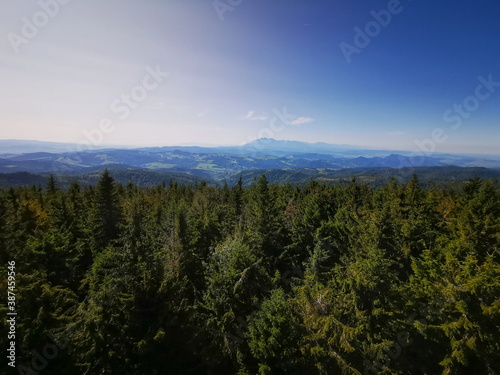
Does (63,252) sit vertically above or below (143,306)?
above

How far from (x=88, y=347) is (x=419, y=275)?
25.2m

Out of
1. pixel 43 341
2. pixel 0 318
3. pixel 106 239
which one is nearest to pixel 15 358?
pixel 43 341

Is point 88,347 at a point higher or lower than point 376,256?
lower

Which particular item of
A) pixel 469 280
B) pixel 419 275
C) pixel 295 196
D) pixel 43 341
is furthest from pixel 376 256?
pixel 295 196

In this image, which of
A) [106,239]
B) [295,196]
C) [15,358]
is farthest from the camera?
[295,196]

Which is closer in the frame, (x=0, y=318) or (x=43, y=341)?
(x=0, y=318)

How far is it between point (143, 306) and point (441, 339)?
21751 millimetres

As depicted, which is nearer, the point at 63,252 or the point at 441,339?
the point at 441,339

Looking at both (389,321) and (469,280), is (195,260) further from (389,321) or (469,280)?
(469,280)

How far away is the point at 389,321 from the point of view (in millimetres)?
16062

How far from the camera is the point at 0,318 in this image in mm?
12555

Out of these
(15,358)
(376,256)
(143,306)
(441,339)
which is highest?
(376,256)

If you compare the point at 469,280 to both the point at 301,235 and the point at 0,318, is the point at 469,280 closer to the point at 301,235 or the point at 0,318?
the point at 301,235

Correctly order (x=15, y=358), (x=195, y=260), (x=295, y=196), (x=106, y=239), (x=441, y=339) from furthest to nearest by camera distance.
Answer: (x=295, y=196)
(x=106, y=239)
(x=195, y=260)
(x=441, y=339)
(x=15, y=358)
